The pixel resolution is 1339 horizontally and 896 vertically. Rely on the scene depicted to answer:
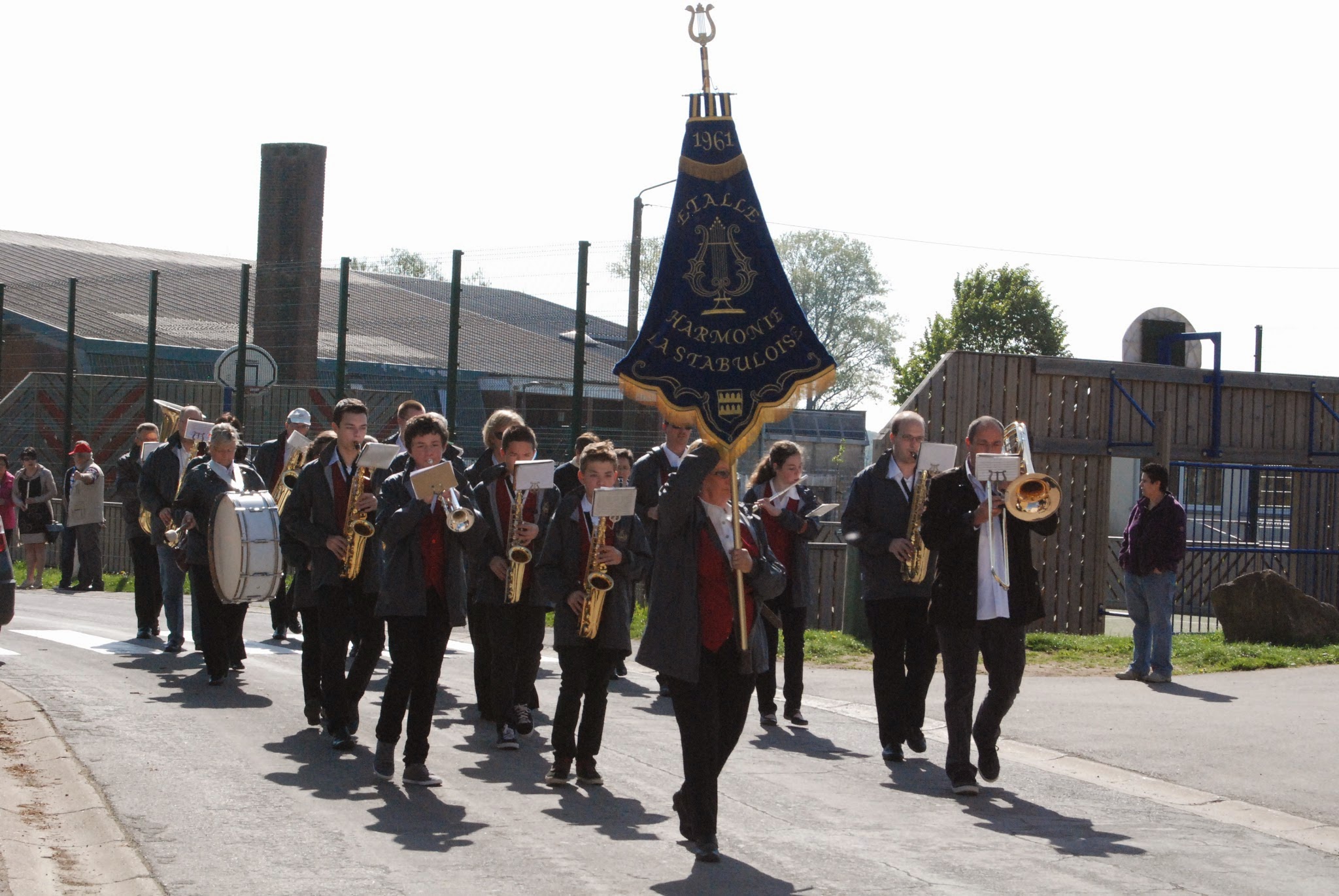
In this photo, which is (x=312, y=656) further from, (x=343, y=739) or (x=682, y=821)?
(x=682, y=821)

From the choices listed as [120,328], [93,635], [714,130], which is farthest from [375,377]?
[714,130]

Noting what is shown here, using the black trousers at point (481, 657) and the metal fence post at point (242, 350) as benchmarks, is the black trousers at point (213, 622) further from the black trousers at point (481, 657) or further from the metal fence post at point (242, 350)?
the metal fence post at point (242, 350)

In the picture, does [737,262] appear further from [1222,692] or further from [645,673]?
[1222,692]

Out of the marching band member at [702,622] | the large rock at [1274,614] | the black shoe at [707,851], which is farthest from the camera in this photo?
the large rock at [1274,614]

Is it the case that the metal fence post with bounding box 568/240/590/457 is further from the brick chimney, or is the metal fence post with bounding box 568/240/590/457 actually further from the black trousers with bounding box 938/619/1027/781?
the brick chimney

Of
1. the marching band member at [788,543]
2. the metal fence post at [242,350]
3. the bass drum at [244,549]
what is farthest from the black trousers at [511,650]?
the metal fence post at [242,350]

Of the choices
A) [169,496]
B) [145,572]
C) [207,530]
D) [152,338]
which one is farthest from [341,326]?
[207,530]

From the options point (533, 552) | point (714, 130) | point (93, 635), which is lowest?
point (93, 635)

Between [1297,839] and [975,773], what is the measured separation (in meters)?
1.61

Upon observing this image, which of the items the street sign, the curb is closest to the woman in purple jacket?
the curb

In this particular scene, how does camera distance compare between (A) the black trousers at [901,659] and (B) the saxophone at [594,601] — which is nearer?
(B) the saxophone at [594,601]

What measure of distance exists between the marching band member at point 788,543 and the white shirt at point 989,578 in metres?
1.64

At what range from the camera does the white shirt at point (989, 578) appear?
8133 mm

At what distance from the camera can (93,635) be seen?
1370 centimetres
